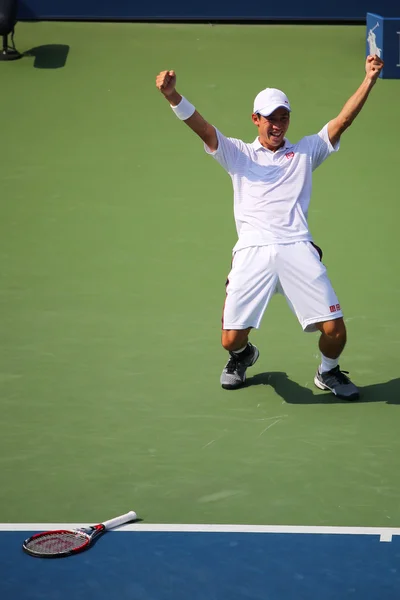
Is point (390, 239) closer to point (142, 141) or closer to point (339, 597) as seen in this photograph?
point (142, 141)

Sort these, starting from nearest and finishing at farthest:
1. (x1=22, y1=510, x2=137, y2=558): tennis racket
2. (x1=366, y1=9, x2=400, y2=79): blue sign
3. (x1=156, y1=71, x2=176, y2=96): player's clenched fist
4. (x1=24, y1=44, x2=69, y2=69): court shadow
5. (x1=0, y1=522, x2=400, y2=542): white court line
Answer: (x1=22, y1=510, x2=137, y2=558): tennis racket < (x1=0, y1=522, x2=400, y2=542): white court line < (x1=156, y1=71, x2=176, y2=96): player's clenched fist < (x1=366, y1=9, x2=400, y2=79): blue sign < (x1=24, y1=44, x2=69, y2=69): court shadow

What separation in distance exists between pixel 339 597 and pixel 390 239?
554cm

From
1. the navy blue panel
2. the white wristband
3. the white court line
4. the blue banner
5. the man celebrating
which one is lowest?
the navy blue panel

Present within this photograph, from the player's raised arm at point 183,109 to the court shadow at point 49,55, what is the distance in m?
7.67

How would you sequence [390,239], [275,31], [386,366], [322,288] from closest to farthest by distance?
[322,288] < [386,366] < [390,239] < [275,31]

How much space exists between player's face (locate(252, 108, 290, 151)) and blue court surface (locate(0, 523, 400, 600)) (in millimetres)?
2684

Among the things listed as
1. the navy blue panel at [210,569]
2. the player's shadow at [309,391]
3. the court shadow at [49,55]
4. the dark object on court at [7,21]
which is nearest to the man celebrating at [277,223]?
the player's shadow at [309,391]

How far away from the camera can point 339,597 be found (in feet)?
18.5

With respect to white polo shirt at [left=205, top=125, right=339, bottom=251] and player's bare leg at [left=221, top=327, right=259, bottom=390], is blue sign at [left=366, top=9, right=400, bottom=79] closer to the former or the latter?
white polo shirt at [left=205, top=125, right=339, bottom=251]

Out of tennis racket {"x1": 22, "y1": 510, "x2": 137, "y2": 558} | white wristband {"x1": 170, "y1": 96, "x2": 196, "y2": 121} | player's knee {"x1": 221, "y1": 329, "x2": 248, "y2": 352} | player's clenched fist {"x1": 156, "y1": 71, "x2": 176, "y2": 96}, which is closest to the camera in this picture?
tennis racket {"x1": 22, "y1": 510, "x2": 137, "y2": 558}

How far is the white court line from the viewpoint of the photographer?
6.18 metres

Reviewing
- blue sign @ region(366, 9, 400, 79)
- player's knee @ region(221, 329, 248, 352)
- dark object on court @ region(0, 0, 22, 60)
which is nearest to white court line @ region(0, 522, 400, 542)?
player's knee @ region(221, 329, 248, 352)

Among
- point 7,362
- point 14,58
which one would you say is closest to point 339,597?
point 7,362

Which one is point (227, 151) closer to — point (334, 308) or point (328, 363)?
point (334, 308)
